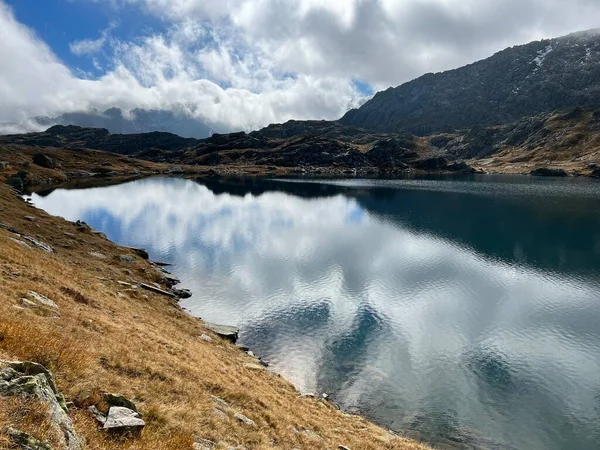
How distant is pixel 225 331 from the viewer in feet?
144

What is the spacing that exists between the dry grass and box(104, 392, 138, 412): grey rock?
36cm

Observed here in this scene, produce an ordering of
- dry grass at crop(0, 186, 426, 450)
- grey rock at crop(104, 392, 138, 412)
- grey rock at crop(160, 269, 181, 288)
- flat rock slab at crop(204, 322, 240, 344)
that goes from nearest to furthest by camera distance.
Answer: grey rock at crop(104, 392, 138, 412) < dry grass at crop(0, 186, 426, 450) < flat rock slab at crop(204, 322, 240, 344) < grey rock at crop(160, 269, 181, 288)

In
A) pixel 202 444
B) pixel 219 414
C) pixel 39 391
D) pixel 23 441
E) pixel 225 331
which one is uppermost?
pixel 23 441

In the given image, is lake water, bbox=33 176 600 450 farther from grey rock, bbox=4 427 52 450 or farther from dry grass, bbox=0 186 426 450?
grey rock, bbox=4 427 52 450

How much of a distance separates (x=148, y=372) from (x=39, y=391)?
9.78 metres

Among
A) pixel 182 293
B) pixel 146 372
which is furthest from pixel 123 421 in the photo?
pixel 182 293

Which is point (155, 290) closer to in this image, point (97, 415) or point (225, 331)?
point (225, 331)

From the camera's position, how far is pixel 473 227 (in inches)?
4432

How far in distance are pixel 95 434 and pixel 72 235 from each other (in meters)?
60.9

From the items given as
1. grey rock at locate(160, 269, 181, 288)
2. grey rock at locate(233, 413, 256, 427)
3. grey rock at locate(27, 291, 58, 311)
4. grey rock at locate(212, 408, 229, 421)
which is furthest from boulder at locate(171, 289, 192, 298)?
grey rock at locate(212, 408, 229, 421)

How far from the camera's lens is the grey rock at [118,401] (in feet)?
48.1

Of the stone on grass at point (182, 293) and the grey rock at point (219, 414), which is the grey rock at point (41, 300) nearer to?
the grey rock at point (219, 414)

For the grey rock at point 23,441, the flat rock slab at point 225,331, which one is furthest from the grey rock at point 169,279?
the grey rock at point 23,441

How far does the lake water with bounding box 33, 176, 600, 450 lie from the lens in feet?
113
